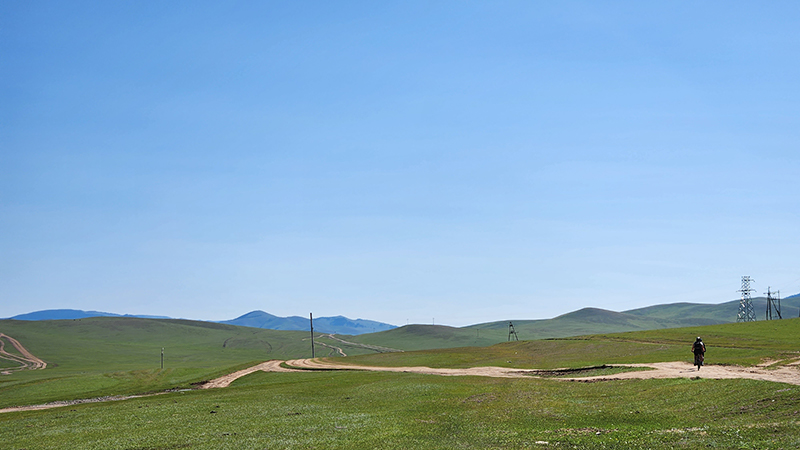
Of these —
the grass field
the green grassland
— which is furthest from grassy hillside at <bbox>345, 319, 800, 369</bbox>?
the green grassland

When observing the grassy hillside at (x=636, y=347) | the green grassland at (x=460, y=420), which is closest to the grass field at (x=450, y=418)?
the green grassland at (x=460, y=420)

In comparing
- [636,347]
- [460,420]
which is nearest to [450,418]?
[460,420]

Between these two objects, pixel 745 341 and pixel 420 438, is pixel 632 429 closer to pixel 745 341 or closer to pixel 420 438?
pixel 420 438

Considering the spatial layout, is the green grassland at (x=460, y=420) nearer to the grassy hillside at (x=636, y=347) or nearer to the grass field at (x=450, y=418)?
the grass field at (x=450, y=418)

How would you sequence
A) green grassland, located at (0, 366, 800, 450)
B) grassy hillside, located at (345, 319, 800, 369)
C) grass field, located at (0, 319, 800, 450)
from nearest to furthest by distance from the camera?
green grassland, located at (0, 366, 800, 450)
grass field, located at (0, 319, 800, 450)
grassy hillside, located at (345, 319, 800, 369)

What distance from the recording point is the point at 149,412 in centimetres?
4469

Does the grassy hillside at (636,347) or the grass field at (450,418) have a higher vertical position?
the grass field at (450,418)

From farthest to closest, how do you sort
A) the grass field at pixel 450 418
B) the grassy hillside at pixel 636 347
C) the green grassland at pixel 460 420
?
the grassy hillside at pixel 636 347 → the grass field at pixel 450 418 → the green grassland at pixel 460 420

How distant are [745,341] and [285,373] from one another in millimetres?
81413

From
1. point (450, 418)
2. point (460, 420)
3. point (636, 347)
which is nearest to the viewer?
point (460, 420)

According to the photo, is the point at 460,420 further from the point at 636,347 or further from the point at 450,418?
the point at 636,347

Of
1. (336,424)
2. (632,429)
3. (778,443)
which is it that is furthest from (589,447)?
(336,424)

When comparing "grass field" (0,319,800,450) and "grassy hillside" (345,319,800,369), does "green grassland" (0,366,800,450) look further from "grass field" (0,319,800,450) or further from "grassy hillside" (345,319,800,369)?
"grassy hillside" (345,319,800,369)

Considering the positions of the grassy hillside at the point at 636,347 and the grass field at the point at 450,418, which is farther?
Result: the grassy hillside at the point at 636,347
